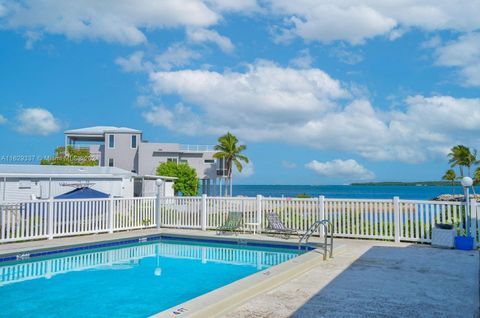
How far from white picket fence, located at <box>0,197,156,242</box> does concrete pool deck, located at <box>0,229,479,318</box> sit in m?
1.14

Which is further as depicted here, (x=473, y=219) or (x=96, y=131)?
(x=96, y=131)

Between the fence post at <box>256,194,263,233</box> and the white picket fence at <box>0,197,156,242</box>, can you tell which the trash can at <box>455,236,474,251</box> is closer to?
the fence post at <box>256,194,263,233</box>

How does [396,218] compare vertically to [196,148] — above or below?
below

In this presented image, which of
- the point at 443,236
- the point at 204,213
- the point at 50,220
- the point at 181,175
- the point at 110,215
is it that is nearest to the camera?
the point at 443,236

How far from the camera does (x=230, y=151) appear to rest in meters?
40.4

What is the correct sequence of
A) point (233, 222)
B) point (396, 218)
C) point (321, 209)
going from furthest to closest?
point (233, 222) → point (321, 209) → point (396, 218)

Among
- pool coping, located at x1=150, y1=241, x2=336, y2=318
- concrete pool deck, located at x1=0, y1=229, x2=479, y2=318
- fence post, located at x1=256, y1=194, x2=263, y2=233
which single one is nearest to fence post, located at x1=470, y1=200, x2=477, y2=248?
concrete pool deck, located at x1=0, y1=229, x2=479, y2=318

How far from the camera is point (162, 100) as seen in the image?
25.7m

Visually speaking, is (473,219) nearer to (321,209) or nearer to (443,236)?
(443,236)

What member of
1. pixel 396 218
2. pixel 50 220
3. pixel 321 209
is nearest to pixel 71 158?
pixel 50 220

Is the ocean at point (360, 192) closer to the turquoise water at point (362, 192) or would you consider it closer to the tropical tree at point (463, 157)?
the turquoise water at point (362, 192)

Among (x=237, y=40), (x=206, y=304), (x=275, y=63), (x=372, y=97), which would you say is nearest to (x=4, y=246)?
(x=206, y=304)

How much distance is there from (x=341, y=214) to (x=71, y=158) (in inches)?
1214

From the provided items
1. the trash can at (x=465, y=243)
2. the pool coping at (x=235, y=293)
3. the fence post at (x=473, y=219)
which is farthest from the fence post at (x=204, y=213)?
the fence post at (x=473, y=219)
